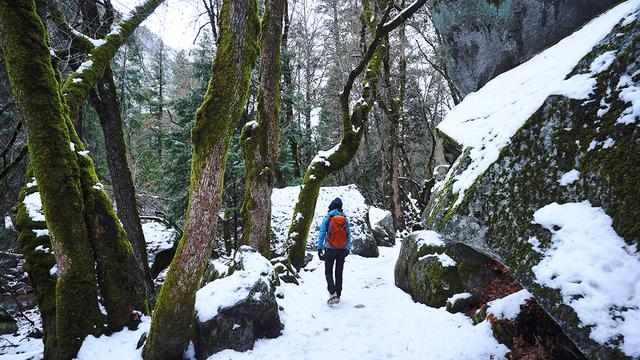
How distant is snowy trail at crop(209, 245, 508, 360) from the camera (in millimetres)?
4148

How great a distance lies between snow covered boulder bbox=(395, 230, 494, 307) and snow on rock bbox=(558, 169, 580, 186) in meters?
2.52

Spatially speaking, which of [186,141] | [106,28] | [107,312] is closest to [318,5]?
[186,141]

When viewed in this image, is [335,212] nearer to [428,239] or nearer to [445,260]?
[428,239]

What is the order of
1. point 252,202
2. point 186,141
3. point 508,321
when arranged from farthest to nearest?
point 186,141 < point 252,202 < point 508,321

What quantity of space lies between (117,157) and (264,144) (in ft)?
11.2

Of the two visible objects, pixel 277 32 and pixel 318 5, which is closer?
pixel 277 32

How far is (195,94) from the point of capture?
38.5 ft

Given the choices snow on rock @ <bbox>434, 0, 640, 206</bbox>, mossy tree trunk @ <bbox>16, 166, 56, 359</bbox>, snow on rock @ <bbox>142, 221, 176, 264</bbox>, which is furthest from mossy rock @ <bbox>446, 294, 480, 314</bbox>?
snow on rock @ <bbox>142, 221, 176, 264</bbox>

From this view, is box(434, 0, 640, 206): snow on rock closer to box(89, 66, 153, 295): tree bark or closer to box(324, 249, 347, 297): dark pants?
box(324, 249, 347, 297): dark pants

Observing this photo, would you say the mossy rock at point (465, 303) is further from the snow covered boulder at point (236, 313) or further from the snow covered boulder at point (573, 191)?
the snow covered boulder at point (236, 313)

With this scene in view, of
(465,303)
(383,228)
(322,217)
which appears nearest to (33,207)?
(465,303)

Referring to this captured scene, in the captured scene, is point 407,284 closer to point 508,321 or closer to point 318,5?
point 508,321

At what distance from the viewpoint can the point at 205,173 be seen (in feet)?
14.3

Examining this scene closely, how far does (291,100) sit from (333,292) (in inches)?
390
